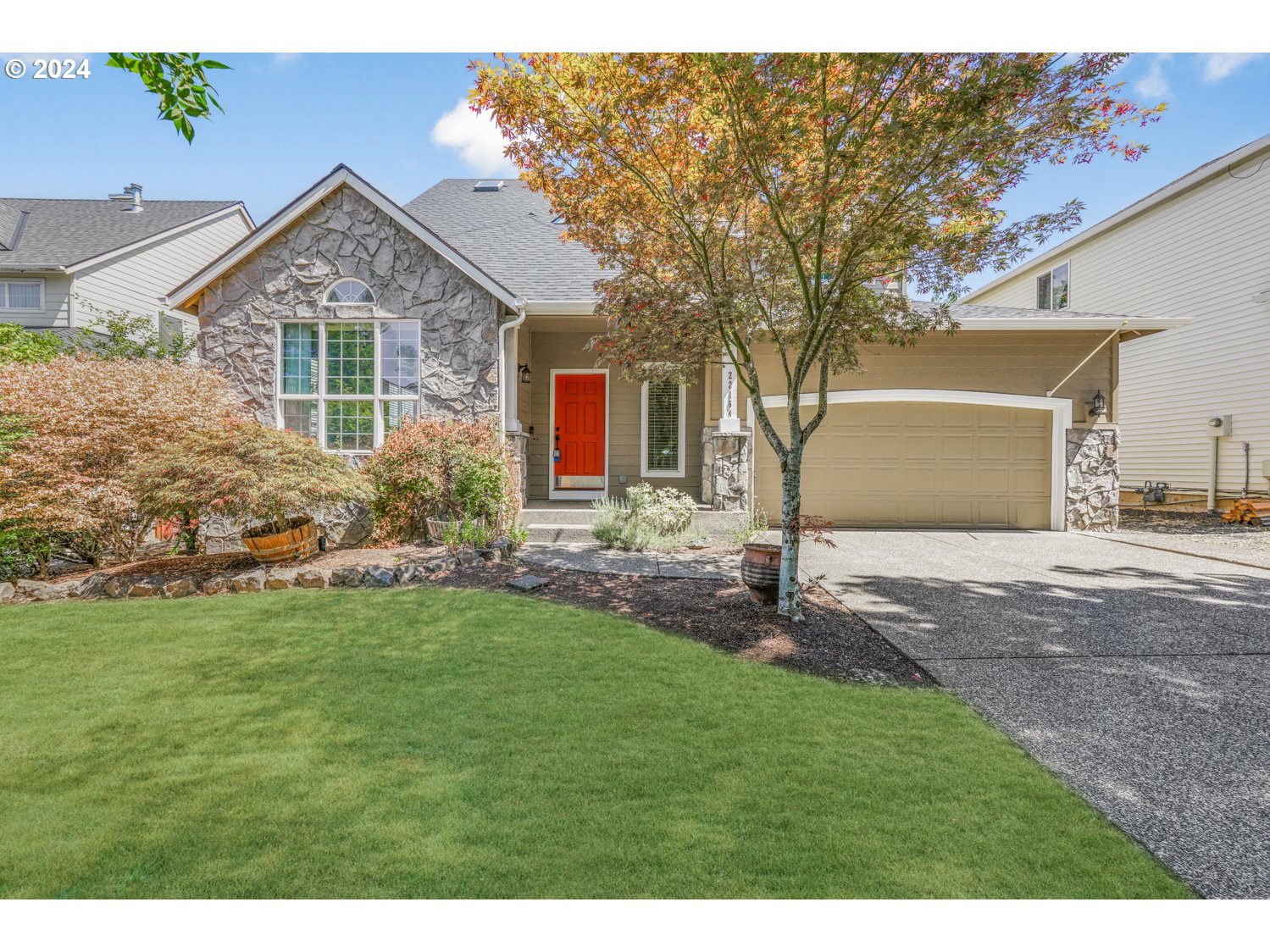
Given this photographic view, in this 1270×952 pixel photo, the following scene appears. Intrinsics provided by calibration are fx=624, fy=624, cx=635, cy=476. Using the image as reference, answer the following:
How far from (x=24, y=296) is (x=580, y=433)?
13.7 meters

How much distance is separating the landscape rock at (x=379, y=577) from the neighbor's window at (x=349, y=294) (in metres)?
4.31

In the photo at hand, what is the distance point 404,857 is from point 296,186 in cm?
949

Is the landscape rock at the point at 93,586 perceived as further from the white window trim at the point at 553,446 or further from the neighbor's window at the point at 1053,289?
the neighbor's window at the point at 1053,289

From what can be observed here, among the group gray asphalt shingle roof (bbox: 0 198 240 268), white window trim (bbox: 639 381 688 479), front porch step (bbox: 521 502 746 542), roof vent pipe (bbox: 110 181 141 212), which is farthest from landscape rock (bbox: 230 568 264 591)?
roof vent pipe (bbox: 110 181 141 212)

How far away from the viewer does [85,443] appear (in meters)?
6.21

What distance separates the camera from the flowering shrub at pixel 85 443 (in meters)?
5.95

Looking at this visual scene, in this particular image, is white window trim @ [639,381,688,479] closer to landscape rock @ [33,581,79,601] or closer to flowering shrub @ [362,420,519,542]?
flowering shrub @ [362,420,519,542]

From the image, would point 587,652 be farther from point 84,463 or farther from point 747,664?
point 84,463

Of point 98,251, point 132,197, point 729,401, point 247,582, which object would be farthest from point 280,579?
point 132,197

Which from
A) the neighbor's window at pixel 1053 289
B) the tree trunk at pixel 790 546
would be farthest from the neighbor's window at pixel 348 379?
the neighbor's window at pixel 1053 289

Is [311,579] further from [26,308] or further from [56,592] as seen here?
[26,308]

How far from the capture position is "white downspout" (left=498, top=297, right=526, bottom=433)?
858cm

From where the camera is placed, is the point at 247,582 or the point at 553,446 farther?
the point at 553,446

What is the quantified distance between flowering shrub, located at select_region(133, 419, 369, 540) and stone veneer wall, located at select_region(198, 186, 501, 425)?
6.85 feet
